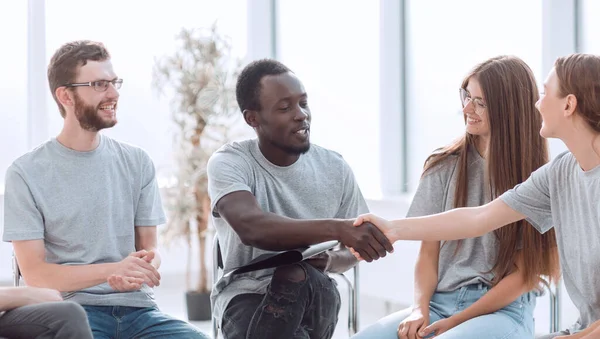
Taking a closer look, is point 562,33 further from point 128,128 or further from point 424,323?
point 128,128

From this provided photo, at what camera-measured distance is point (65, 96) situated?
9.52ft

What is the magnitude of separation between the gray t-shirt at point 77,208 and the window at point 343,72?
281 cm

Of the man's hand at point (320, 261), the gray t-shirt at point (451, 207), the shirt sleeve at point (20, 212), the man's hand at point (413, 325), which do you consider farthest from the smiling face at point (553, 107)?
the shirt sleeve at point (20, 212)

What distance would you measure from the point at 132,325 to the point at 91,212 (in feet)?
1.27

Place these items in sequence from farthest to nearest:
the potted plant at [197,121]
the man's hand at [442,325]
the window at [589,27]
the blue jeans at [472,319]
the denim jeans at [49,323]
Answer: the potted plant at [197,121], the window at [589,27], the man's hand at [442,325], the blue jeans at [472,319], the denim jeans at [49,323]

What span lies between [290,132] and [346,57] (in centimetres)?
297

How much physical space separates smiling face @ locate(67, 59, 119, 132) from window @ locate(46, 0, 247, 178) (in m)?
3.46

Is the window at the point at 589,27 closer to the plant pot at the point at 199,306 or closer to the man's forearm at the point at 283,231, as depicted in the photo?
the man's forearm at the point at 283,231

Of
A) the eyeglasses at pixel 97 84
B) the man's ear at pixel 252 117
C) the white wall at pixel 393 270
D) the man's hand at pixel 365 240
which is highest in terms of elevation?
the eyeglasses at pixel 97 84

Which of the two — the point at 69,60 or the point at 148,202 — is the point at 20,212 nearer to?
the point at 148,202

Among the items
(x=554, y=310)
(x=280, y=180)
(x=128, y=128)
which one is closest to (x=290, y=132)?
(x=280, y=180)

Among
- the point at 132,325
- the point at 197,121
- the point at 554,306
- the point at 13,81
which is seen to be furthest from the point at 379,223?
the point at 13,81

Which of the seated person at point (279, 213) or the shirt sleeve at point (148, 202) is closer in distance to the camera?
the seated person at point (279, 213)

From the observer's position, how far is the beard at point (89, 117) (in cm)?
284
